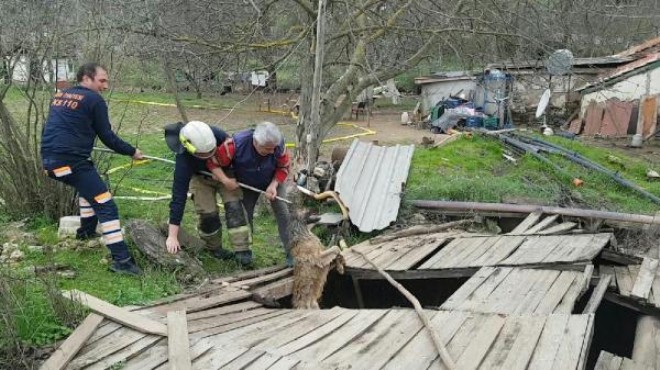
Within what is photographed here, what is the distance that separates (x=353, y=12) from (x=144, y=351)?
5.85 metres

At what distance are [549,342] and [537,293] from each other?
3.75 feet

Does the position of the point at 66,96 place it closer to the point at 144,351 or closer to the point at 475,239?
the point at 144,351

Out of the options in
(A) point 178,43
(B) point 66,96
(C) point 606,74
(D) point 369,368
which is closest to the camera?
(D) point 369,368

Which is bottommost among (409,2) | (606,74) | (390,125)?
→ (390,125)

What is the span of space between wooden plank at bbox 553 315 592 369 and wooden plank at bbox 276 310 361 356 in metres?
1.33

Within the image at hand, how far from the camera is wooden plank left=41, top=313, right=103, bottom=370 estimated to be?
3172 millimetres

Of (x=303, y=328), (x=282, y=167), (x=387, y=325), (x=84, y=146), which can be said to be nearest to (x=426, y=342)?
(x=387, y=325)

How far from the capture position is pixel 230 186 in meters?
5.19

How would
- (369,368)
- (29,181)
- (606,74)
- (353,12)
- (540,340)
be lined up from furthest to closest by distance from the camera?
(606,74) < (353,12) < (29,181) < (540,340) < (369,368)

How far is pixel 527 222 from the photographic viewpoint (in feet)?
23.7

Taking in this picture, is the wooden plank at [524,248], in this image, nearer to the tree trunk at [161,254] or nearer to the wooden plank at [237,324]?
the wooden plank at [237,324]

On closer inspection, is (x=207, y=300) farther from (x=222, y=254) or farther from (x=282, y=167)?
(x=282, y=167)

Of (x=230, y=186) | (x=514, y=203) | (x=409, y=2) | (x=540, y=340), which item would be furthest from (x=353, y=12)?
(x=540, y=340)

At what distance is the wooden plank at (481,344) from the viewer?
335 centimetres
